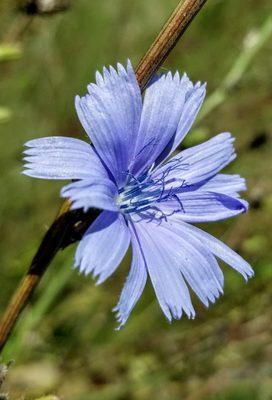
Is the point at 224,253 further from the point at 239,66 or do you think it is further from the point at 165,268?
the point at 239,66

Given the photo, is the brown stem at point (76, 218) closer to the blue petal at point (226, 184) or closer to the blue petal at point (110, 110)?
the blue petal at point (110, 110)


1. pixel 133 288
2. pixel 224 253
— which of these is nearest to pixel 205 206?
pixel 224 253

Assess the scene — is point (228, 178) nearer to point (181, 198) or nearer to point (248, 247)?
point (181, 198)

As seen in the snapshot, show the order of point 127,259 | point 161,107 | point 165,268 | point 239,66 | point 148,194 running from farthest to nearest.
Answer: point 127,259, point 239,66, point 148,194, point 161,107, point 165,268

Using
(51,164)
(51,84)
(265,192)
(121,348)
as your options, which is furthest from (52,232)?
(51,84)

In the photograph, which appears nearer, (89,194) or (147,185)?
(89,194)

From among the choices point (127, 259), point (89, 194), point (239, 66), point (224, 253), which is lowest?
point (127, 259)
